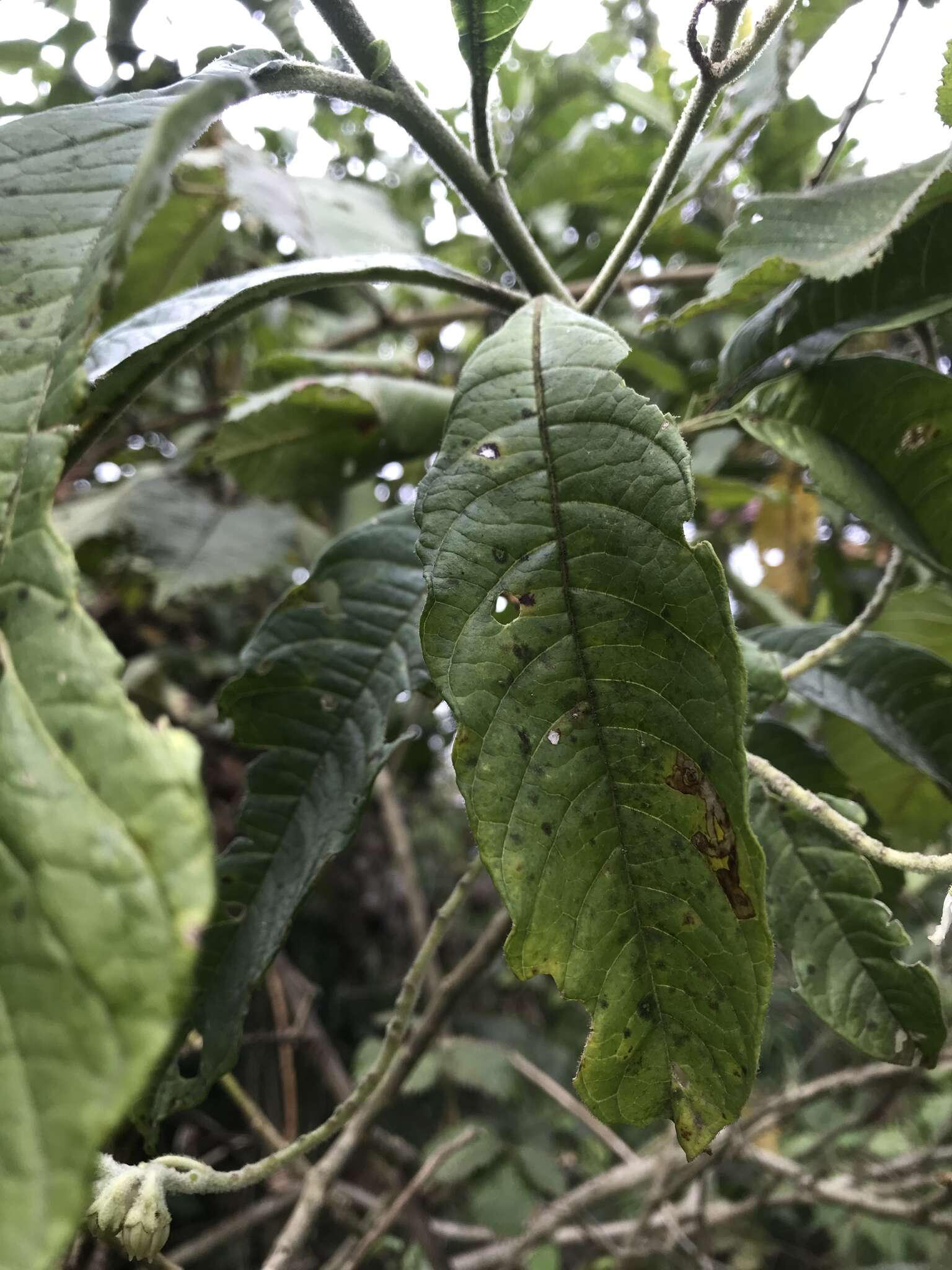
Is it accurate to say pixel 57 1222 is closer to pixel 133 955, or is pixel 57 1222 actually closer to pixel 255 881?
pixel 133 955

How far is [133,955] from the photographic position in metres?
0.23

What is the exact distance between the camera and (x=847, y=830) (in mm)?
486

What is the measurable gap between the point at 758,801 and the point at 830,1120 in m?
1.79

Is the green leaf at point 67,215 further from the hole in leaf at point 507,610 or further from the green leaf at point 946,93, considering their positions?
the green leaf at point 946,93

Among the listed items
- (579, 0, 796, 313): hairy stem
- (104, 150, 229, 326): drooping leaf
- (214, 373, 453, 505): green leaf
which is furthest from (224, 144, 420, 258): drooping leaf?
(579, 0, 796, 313): hairy stem

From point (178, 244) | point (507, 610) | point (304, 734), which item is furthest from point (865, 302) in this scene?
point (178, 244)

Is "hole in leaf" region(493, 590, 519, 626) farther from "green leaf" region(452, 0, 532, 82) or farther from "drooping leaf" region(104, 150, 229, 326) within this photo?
"drooping leaf" region(104, 150, 229, 326)

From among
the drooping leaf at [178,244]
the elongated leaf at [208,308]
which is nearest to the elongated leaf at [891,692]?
the elongated leaf at [208,308]

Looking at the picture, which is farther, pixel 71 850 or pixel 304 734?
pixel 304 734

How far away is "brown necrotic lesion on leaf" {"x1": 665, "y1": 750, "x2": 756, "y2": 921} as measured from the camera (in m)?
0.39

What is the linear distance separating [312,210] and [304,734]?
93 centimetres

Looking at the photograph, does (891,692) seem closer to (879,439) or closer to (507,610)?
(879,439)

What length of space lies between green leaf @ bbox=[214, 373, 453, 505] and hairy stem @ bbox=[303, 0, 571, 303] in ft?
0.83

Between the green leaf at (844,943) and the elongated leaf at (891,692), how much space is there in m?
0.16
